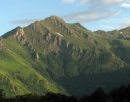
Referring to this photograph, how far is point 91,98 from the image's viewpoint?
7612 centimetres

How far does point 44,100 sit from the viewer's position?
10081 centimetres

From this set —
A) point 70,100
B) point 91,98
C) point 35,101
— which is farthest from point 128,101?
point 35,101

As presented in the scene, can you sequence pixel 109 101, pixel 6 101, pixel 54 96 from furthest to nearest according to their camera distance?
pixel 6 101
pixel 54 96
pixel 109 101

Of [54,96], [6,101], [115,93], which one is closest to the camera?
[115,93]

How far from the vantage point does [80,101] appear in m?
83.7

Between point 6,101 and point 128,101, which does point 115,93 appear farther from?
point 6,101

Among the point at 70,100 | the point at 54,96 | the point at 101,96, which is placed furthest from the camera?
the point at 54,96

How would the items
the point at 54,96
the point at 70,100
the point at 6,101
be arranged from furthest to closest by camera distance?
the point at 6,101
the point at 54,96
the point at 70,100

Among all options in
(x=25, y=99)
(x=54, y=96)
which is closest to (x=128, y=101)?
(x=54, y=96)

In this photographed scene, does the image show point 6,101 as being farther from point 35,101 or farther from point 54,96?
point 54,96

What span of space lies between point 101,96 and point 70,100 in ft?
63.1

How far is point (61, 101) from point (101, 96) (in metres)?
23.2

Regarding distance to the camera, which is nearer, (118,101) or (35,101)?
(118,101)

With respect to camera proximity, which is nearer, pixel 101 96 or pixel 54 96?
pixel 101 96
